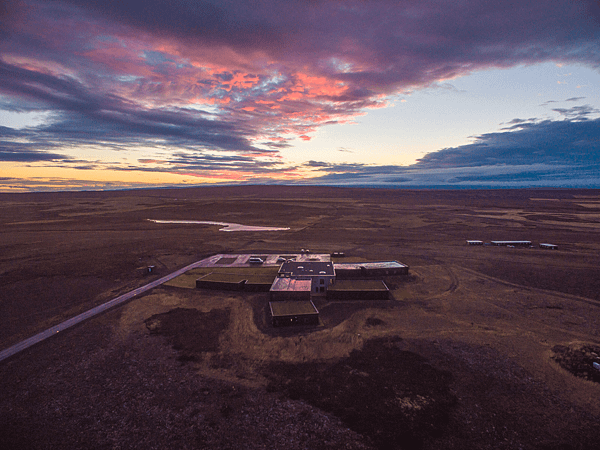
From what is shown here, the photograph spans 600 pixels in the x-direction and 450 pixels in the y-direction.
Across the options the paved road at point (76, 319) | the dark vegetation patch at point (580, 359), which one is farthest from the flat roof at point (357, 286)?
the paved road at point (76, 319)

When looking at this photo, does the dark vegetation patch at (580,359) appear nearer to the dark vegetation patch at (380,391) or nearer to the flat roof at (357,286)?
the dark vegetation patch at (380,391)

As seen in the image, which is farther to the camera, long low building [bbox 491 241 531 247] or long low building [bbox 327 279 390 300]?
long low building [bbox 491 241 531 247]

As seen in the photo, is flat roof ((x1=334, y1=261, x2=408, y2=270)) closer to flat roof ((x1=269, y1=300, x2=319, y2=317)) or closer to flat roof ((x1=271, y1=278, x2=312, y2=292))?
flat roof ((x1=271, y1=278, x2=312, y2=292))

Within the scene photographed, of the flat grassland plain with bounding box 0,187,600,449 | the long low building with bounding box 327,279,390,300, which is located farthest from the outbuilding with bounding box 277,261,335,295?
the flat grassland plain with bounding box 0,187,600,449

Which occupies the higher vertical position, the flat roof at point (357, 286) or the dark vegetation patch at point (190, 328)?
the flat roof at point (357, 286)

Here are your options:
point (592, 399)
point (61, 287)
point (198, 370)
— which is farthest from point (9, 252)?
point (592, 399)

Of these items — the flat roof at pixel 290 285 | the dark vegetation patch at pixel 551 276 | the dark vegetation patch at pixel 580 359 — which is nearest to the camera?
the dark vegetation patch at pixel 580 359
